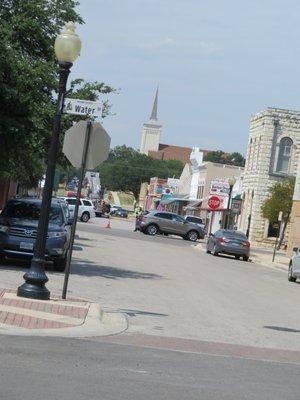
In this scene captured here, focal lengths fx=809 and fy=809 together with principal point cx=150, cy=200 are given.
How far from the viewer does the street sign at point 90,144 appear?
13914 mm

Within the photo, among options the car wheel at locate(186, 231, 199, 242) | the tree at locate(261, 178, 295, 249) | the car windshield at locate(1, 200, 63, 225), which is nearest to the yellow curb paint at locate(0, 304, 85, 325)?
the car windshield at locate(1, 200, 63, 225)

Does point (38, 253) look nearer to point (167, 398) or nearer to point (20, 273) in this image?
point (20, 273)

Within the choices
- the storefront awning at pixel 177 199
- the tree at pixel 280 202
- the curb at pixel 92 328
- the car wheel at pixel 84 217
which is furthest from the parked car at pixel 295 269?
the storefront awning at pixel 177 199

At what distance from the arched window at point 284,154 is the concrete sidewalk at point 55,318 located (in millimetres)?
52960

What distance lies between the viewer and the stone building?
2544 inches

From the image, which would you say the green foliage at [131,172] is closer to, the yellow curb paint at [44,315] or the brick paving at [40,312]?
the brick paving at [40,312]

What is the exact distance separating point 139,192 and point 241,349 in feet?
→ 527

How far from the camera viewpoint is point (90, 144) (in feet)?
46.0

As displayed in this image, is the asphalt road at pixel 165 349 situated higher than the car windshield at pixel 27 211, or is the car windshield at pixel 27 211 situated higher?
the car windshield at pixel 27 211

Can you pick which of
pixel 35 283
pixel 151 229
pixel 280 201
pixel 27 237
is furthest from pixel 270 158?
pixel 35 283

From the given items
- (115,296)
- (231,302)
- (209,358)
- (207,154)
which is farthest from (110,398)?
(207,154)

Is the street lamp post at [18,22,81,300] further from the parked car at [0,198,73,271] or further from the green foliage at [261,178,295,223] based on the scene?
the green foliage at [261,178,295,223]

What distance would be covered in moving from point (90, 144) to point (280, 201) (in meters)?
47.0

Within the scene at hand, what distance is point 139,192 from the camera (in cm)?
17188
